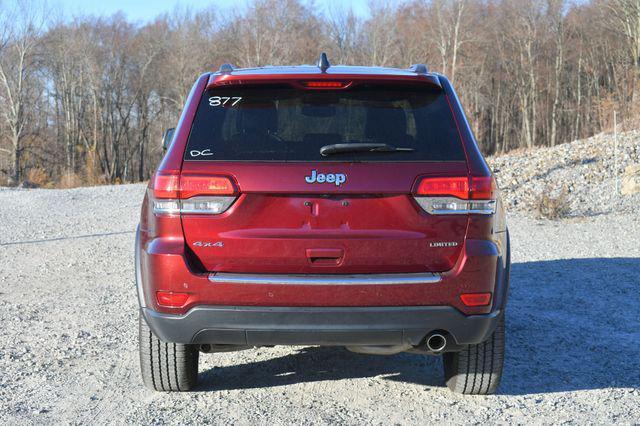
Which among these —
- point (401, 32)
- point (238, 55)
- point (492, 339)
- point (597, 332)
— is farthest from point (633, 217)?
point (401, 32)

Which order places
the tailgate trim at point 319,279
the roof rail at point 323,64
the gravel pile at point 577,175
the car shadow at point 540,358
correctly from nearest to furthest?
1. the tailgate trim at point 319,279
2. the roof rail at point 323,64
3. the car shadow at point 540,358
4. the gravel pile at point 577,175

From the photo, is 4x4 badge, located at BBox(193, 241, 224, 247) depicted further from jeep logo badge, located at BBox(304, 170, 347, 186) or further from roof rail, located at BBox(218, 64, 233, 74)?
roof rail, located at BBox(218, 64, 233, 74)

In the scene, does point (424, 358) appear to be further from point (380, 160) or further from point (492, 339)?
point (380, 160)

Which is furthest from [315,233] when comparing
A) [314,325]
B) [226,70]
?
[226,70]

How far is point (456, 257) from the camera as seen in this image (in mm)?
→ 3461

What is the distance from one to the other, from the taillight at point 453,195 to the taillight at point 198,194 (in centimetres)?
91

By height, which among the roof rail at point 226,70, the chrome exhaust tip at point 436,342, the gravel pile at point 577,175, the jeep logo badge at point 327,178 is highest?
the roof rail at point 226,70

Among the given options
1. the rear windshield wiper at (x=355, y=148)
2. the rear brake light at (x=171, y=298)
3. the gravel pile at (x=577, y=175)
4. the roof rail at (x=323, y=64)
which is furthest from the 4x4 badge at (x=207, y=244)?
the gravel pile at (x=577, y=175)

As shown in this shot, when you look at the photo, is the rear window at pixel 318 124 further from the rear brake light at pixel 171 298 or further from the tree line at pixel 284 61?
the tree line at pixel 284 61

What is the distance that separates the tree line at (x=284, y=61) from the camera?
50688 mm

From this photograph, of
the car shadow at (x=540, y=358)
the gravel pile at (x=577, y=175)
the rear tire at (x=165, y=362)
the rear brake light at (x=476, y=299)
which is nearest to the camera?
the rear brake light at (x=476, y=299)

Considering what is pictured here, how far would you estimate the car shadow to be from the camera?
448 centimetres

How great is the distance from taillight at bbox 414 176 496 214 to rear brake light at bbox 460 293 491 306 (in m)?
0.41

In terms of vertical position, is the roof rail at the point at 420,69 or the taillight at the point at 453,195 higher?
the roof rail at the point at 420,69
